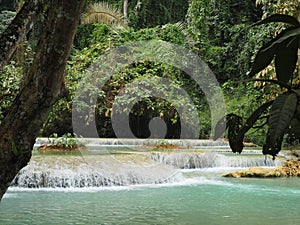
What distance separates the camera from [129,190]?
661 centimetres

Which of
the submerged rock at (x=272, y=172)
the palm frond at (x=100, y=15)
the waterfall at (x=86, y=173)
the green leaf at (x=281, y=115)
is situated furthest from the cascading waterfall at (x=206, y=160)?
the green leaf at (x=281, y=115)

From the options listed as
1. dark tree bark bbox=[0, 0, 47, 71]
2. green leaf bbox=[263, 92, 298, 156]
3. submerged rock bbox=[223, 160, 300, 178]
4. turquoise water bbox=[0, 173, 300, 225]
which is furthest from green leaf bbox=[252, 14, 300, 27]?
submerged rock bbox=[223, 160, 300, 178]

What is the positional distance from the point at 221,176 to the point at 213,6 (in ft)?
33.1

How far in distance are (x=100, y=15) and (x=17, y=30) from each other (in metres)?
14.4

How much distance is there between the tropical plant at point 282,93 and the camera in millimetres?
618

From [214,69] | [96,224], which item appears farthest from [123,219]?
[214,69]

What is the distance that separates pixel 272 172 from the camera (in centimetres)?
823

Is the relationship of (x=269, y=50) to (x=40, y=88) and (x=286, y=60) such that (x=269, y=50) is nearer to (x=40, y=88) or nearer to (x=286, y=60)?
(x=286, y=60)

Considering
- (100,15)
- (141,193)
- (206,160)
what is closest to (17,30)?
(141,193)

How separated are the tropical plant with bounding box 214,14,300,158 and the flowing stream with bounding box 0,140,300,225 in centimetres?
380

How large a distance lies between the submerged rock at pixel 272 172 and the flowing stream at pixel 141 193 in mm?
301

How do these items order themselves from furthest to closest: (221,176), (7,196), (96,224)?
(221,176), (7,196), (96,224)

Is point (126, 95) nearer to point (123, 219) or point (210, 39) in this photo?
point (210, 39)

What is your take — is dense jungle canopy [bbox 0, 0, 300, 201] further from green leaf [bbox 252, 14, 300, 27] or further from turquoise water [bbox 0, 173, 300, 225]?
green leaf [bbox 252, 14, 300, 27]
